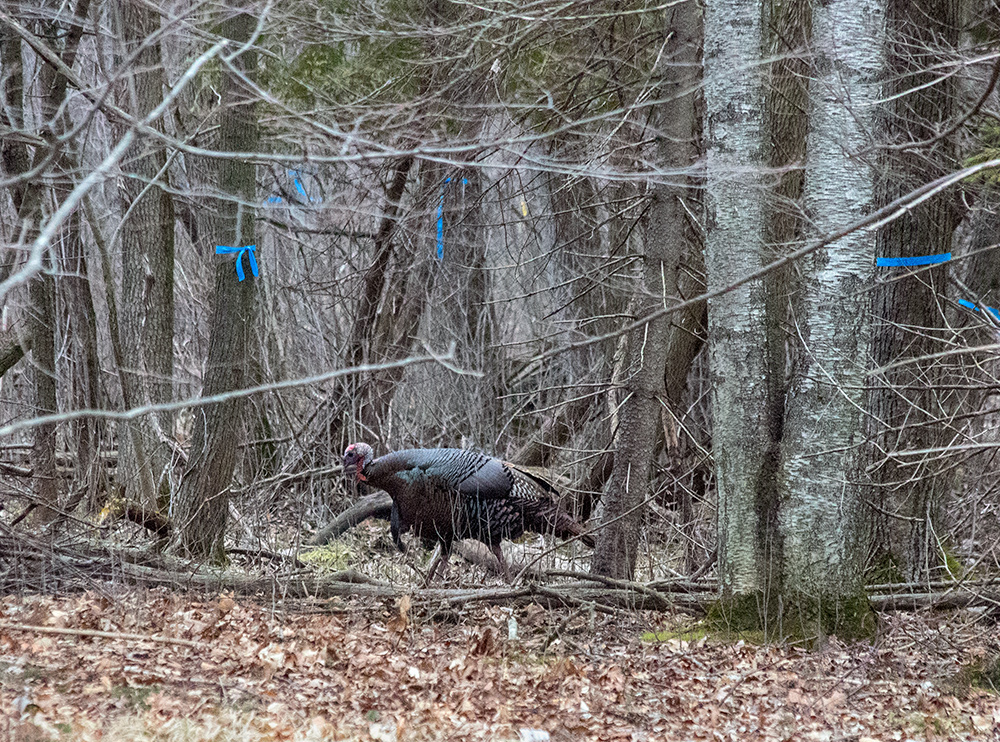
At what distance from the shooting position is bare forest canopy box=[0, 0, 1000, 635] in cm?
614

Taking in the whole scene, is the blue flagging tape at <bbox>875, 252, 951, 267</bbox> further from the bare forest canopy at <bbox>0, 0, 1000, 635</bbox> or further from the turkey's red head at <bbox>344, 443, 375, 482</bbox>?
the turkey's red head at <bbox>344, 443, 375, 482</bbox>

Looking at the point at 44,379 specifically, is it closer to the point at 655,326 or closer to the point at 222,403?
the point at 222,403

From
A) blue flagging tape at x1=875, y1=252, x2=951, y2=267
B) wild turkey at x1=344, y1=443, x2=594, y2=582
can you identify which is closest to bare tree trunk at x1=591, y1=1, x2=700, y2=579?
wild turkey at x1=344, y1=443, x2=594, y2=582

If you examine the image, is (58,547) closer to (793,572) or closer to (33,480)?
(33,480)

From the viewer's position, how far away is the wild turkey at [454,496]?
8594 millimetres

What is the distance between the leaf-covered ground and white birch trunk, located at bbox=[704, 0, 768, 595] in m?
0.74

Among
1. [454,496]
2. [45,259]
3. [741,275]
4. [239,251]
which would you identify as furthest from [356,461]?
[741,275]

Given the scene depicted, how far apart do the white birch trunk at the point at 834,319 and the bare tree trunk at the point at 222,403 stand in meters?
4.00

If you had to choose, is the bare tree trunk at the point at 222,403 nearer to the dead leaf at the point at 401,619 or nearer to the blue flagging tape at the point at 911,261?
the dead leaf at the point at 401,619

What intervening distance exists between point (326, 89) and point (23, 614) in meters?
4.33

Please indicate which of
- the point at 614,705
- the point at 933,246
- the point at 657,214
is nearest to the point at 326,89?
the point at 657,214

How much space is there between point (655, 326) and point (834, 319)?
1728 mm

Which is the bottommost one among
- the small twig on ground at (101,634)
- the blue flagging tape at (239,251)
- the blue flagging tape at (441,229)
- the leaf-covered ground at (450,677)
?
the leaf-covered ground at (450,677)

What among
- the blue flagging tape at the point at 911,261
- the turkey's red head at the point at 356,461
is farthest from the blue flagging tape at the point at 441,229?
the blue flagging tape at the point at 911,261
